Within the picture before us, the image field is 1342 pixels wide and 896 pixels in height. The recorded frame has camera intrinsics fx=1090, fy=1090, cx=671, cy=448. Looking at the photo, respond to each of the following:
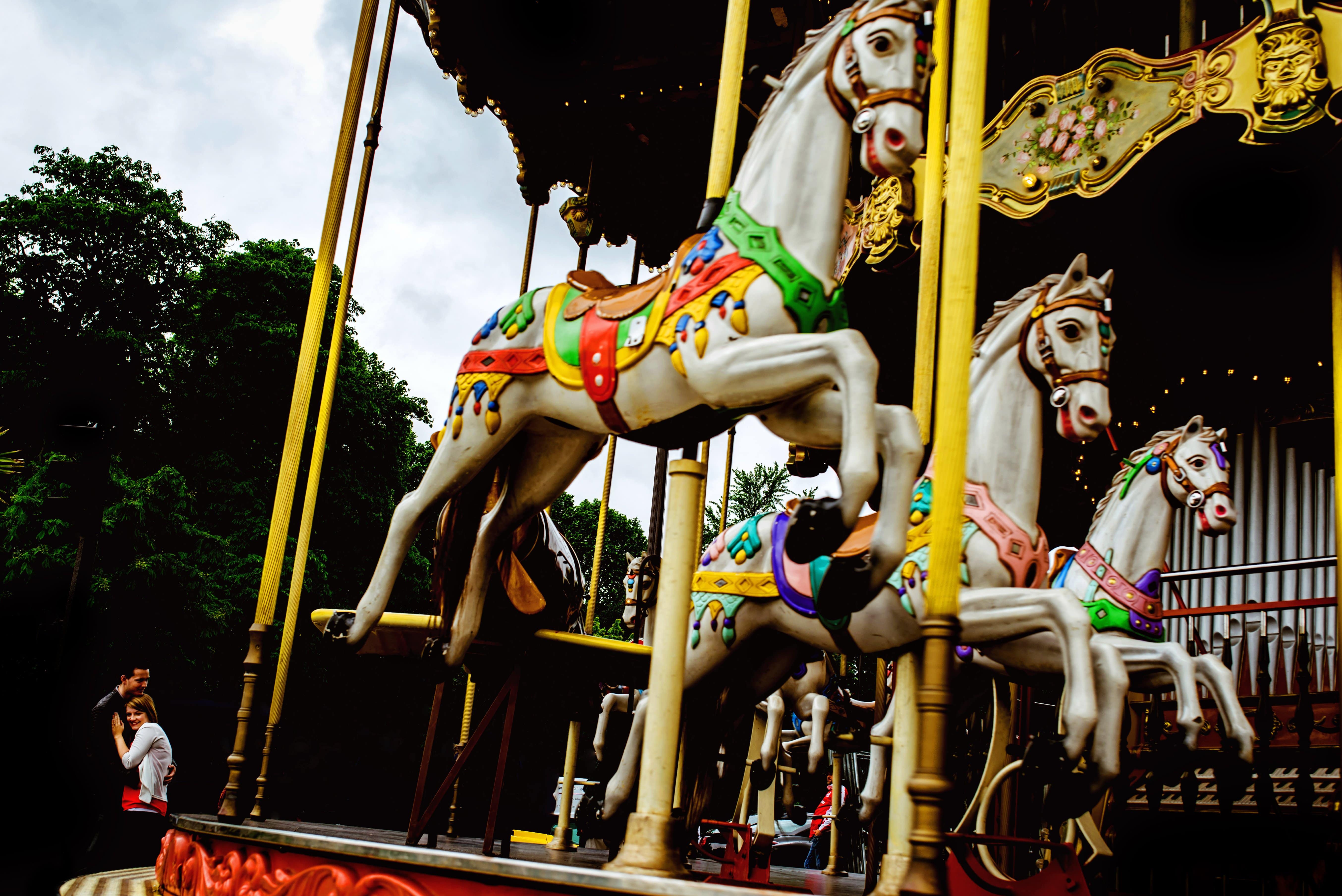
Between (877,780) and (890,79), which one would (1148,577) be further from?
(890,79)

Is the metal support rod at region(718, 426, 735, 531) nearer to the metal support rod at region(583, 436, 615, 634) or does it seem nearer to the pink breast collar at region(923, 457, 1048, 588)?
the metal support rod at region(583, 436, 615, 634)

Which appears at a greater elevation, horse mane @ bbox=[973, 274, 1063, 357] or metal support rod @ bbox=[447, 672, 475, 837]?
horse mane @ bbox=[973, 274, 1063, 357]

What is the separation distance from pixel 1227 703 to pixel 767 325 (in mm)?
3004

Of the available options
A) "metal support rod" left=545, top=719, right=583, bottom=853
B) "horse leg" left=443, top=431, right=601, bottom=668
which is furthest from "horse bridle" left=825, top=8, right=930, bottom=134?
"metal support rod" left=545, top=719, right=583, bottom=853

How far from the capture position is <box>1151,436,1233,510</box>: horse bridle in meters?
6.38

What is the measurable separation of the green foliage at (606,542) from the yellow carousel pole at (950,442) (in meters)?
31.9

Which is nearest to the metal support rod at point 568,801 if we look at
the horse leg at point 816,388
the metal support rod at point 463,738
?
the metal support rod at point 463,738

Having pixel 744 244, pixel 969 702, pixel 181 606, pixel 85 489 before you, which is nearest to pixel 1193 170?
pixel 969 702

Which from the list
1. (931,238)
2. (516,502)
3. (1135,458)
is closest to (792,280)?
(931,238)

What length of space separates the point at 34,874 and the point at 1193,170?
26.4ft

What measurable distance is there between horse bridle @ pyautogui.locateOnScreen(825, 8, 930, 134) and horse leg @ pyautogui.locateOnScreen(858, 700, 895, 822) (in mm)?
3589

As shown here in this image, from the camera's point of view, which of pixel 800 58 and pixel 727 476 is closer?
pixel 800 58

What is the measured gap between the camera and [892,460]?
3652 millimetres

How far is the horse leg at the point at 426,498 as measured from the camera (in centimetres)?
492
